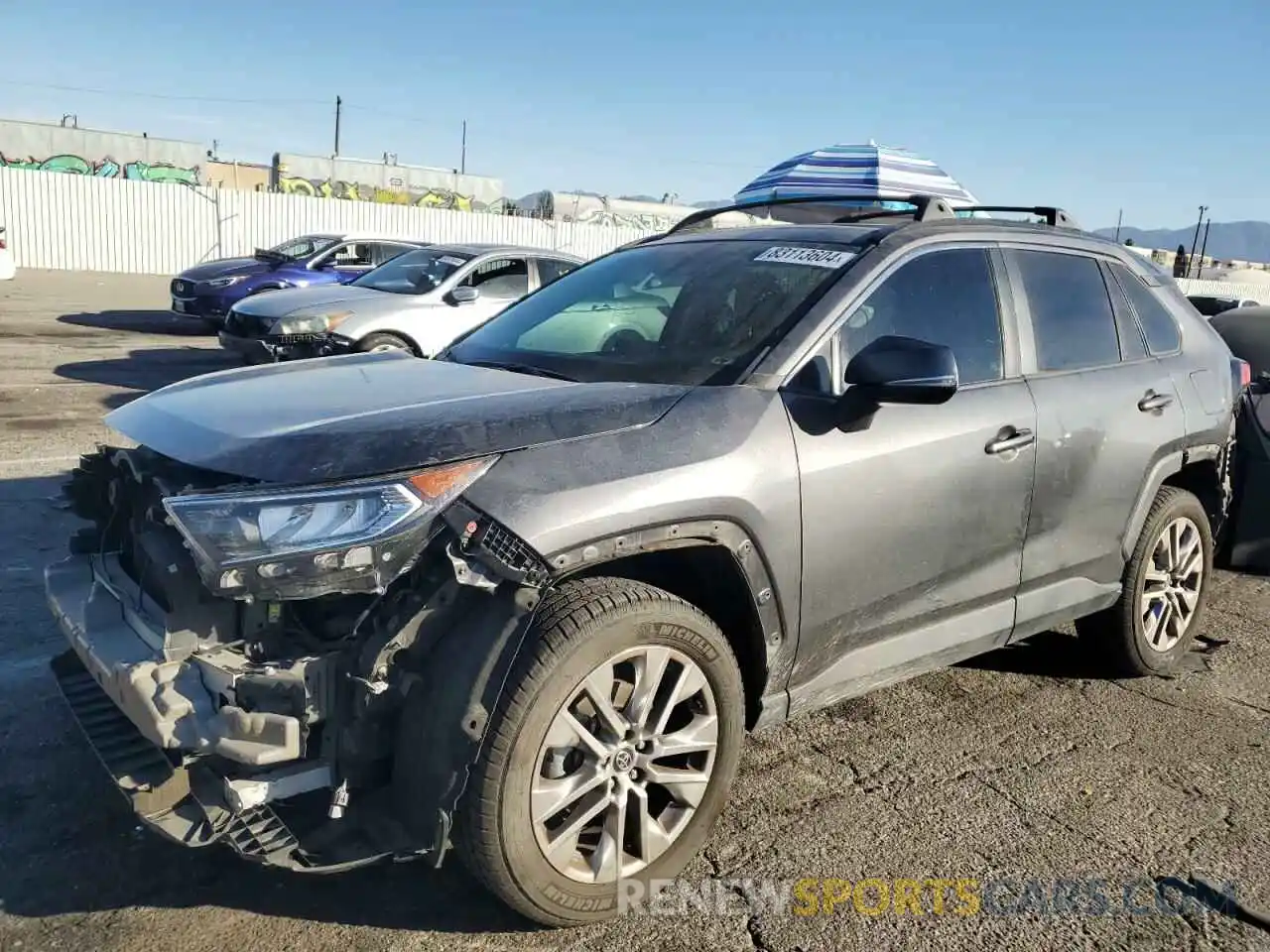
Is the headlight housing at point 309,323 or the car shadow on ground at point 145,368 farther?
the car shadow on ground at point 145,368

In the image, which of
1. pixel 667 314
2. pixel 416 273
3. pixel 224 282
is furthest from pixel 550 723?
pixel 224 282

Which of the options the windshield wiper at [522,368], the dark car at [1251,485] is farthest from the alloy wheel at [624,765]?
the dark car at [1251,485]

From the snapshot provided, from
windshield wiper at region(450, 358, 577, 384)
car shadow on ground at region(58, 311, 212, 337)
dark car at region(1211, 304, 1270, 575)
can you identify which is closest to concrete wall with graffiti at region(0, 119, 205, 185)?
car shadow on ground at region(58, 311, 212, 337)

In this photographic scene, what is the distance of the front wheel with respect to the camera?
246 cm

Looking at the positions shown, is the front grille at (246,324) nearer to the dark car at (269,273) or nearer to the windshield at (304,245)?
the dark car at (269,273)

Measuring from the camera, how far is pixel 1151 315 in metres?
4.50

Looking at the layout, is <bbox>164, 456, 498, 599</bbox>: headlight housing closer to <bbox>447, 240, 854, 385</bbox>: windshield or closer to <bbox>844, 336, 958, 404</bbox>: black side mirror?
<bbox>447, 240, 854, 385</bbox>: windshield

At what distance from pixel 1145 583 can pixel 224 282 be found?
12.9 meters

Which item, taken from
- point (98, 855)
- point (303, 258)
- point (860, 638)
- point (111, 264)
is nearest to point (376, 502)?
point (98, 855)

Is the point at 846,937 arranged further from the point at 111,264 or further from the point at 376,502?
the point at 111,264

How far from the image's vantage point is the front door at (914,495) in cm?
308

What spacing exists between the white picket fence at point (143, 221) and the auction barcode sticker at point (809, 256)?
20.1 m

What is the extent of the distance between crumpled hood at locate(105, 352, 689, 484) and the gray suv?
0.01 m

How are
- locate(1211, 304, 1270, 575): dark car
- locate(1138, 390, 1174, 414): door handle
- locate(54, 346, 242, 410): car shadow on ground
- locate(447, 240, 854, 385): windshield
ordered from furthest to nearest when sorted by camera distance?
locate(54, 346, 242, 410): car shadow on ground → locate(1211, 304, 1270, 575): dark car → locate(1138, 390, 1174, 414): door handle → locate(447, 240, 854, 385): windshield
